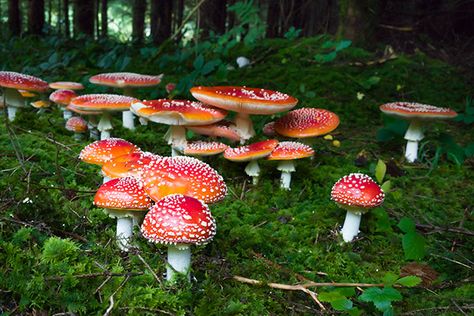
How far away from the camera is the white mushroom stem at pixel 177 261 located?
251 cm

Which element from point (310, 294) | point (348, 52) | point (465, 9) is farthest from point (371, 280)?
point (465, 9)

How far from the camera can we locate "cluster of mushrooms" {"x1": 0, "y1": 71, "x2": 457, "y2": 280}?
94.3 inches

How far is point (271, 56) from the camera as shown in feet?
26.1

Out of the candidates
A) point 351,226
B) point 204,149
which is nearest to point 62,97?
point 204,149

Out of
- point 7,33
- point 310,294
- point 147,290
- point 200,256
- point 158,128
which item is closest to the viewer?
point 147,290

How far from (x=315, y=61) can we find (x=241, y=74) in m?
1.37

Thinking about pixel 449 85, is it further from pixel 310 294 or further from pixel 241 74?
pixel 310 294

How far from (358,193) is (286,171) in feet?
3.32

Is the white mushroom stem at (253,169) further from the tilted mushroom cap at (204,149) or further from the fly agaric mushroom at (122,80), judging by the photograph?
the fly agaric mushroom at (122,80)

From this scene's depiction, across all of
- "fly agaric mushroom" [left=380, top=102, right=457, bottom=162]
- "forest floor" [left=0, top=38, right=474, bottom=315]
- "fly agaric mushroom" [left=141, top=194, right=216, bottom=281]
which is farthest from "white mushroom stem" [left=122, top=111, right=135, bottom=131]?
"fly agaric mushroom" [left=141, top=194, right=216, bottom=281]

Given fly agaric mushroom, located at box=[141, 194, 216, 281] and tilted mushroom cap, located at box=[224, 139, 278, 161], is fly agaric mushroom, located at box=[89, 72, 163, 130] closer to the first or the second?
tilted mushroom cap, located at box=[224, 139, 278, 161]

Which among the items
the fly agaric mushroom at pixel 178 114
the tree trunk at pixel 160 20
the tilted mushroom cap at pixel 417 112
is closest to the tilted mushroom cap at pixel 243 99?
the fly agaric mushroom at pixel 178 114

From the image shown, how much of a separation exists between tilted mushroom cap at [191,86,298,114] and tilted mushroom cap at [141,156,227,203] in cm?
118

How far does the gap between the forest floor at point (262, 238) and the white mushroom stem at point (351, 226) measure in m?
0.07
